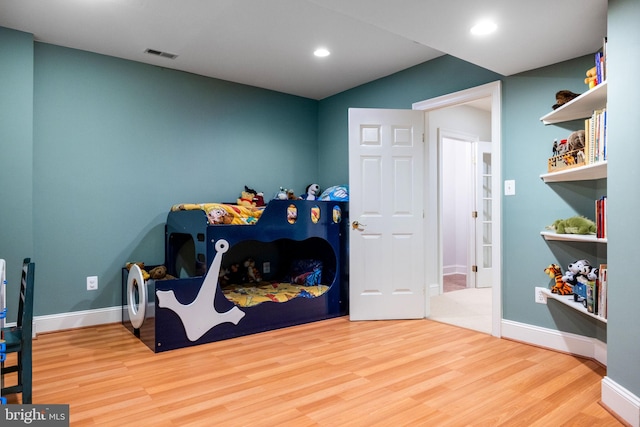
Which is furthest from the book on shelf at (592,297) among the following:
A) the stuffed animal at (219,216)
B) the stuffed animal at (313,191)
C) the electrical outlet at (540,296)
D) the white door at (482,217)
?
the white door at (482,217)

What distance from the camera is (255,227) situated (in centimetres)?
324

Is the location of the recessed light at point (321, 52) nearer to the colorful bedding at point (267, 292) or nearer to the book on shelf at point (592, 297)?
the colorful bedding at point (267, 292)

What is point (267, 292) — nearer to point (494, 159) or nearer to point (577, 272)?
point (494, 159)

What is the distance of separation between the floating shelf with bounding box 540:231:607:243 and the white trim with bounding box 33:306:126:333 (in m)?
3.44

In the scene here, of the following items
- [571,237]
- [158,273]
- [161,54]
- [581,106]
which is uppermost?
[161,54]

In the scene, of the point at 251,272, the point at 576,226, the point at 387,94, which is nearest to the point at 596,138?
the point at 576,226

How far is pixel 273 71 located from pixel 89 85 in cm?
159

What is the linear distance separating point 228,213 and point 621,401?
8.56ft

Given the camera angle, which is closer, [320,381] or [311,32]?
[320,381]

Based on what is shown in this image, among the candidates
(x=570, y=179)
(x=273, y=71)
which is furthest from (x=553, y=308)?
(x=273, y=71)

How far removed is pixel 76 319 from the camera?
334 centimetres

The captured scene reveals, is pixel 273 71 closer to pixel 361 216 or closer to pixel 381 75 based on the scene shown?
pixel 381 75

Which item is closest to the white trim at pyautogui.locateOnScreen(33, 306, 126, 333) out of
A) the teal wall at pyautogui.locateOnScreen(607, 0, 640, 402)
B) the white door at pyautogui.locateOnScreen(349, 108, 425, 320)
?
the white door at pyautogui.locateOnScreen(349, 108, 425, 320)

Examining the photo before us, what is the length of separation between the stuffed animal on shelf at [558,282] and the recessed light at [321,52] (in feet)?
7.85
